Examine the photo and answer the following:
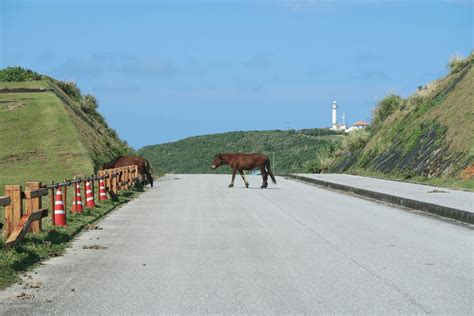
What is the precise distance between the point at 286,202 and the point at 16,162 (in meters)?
24.8

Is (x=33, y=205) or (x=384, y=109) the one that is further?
(x=384, y=109)

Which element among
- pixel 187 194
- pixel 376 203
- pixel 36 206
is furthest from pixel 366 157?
pixel 36 206

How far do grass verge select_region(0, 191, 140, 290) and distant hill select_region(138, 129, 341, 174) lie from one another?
272ft

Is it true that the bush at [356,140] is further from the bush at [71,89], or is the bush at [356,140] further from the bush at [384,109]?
the bush at [71,89]

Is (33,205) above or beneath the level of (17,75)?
beneath

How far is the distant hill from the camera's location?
114688mm

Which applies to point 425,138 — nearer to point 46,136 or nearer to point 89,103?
point 46,136

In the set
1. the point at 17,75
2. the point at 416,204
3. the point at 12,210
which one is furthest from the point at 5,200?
the point at 17,75

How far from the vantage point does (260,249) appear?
1431 centimetres

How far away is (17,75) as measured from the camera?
69.2m

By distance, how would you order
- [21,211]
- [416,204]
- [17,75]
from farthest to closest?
[17,75] → [416,204] → [21,211]

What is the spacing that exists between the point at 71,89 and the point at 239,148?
233ft

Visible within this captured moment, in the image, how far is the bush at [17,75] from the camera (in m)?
68.6

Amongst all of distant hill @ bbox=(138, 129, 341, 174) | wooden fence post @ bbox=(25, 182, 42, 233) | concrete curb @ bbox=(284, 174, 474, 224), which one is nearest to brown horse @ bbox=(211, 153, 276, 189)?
concrete curb @ bbox=(284, 174, 474, 224)
